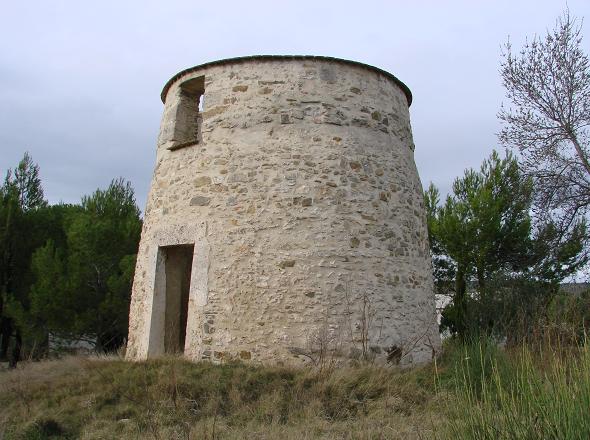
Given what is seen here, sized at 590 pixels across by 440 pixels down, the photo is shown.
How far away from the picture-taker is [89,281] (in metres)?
14.0

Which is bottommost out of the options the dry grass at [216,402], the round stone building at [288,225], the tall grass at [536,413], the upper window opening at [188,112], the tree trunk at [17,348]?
the tree trunk at [17,348]

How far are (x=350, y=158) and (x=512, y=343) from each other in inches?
123

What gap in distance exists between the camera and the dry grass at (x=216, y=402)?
4.80 m

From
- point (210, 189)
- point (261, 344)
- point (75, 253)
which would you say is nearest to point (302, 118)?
point (210, 189)

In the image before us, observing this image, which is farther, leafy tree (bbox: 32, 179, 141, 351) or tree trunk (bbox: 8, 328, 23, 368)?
tree trunk (bbox: 8, 328, 23, 368)

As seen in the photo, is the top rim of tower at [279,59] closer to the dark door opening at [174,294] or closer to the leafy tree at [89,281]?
the dark door opening at [174,294]

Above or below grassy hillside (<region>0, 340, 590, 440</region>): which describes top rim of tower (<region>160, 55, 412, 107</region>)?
above

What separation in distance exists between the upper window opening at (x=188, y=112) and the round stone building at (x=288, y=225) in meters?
0.03

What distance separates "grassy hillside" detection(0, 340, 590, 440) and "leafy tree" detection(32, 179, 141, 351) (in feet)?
22.5

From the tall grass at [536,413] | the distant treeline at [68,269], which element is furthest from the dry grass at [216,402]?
the distant treeline at [68,269]

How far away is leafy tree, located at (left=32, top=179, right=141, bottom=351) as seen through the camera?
13461 millimetres

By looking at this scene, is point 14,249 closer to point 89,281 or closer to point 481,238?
point 89,281

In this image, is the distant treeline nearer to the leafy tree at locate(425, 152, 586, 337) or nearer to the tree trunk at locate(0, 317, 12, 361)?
the tree trunk at locate(0, 317, 12, 361)

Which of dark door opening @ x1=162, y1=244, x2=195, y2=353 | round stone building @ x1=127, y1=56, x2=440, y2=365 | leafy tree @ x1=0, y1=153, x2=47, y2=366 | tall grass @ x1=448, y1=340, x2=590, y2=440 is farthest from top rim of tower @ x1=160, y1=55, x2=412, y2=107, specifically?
leafy tree @ x1=0, y1=153, x2=47, y2=366
